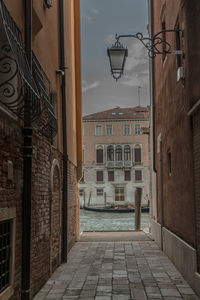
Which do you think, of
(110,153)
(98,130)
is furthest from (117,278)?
(110,153)

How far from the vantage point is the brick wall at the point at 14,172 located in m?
4.21

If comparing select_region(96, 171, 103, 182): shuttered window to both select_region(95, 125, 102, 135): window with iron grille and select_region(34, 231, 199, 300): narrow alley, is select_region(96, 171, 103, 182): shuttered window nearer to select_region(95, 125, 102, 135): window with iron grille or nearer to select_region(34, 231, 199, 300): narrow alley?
select_region(95, 125, 102, 135): window with iron grille

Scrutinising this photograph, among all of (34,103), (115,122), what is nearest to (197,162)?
(34,103)

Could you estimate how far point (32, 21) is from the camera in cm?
562

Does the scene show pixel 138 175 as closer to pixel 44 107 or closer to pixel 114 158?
pixel 114 158

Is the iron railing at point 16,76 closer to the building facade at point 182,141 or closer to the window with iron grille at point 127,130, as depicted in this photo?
the building facade at point 182,141

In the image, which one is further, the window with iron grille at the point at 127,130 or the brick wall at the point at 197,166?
the window with iron grille at the point at 127,130

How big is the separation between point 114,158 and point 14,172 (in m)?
45.6

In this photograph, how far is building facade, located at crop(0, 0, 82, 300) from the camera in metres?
4.29

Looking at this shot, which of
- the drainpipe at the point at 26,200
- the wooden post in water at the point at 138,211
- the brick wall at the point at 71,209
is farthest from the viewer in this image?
the wooden post in water at the point at 138,211

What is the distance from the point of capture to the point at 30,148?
16.7 feet

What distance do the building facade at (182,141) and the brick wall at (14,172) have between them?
8.34 ft

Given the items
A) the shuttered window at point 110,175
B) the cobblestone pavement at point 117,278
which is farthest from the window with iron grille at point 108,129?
the cobblestone pavement at point 117,278

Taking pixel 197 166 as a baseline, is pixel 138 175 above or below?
above
